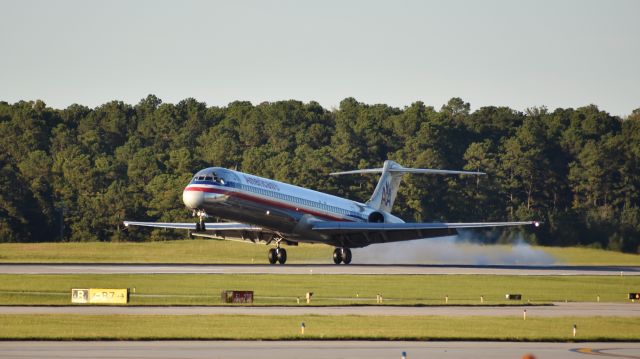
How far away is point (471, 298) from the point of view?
168ft

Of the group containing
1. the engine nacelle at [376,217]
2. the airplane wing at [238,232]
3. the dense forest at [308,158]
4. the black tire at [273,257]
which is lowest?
the black tire at [273,257]

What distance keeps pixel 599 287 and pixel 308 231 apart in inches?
835

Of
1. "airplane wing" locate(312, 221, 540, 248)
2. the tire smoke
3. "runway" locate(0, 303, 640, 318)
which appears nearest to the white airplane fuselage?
"airplane wing" locate(312, 221, 540, 248)

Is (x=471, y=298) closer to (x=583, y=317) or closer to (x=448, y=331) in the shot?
(x=583, y=317)

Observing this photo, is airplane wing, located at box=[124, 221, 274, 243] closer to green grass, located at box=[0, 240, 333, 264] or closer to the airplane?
the airplane

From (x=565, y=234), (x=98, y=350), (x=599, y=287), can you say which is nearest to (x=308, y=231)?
(x=599, y=287)

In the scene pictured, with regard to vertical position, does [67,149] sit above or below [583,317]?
above

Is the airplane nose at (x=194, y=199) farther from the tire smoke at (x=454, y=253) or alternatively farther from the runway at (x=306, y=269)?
the tire smoke at (x=454, y=253)

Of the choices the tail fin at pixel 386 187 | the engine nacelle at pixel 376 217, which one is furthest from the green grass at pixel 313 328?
the tail fin at pixel 386 187

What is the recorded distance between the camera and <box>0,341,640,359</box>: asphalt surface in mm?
29891

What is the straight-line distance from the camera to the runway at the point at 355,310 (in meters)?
42.1

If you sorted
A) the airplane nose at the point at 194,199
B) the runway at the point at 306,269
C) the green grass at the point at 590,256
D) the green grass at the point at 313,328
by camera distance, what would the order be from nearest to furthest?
the green grass at the point at 313,328
the runway at the point at 306,269
the airplane nose at the point at 194,199
the green grass at the point at 590,256

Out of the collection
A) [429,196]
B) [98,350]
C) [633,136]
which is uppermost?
[633,136]

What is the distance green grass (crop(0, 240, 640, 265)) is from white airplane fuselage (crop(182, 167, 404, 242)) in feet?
22.6
